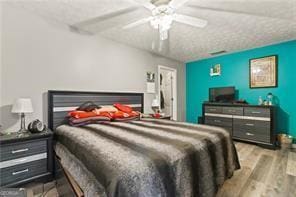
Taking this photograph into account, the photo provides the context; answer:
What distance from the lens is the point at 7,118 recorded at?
2.28 metres

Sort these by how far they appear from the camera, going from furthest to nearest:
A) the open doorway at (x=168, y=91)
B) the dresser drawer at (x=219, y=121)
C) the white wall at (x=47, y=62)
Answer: the open doorway at (x=168, y=91) < the dresser drawer at (x=219, y=121) < the white wall at (x=47, y=62)

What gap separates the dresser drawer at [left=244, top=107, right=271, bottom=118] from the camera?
348 cm

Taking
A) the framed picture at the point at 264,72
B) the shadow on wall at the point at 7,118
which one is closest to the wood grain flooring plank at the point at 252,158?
the framed picture at the point at 264,72

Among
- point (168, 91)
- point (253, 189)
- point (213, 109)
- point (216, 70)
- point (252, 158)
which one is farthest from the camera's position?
point (168, 91)

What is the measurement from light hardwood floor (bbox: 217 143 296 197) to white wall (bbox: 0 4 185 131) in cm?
280

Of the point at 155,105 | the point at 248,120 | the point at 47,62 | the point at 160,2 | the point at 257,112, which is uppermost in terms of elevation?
the point at 160,2

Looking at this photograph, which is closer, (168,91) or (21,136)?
(21,136)

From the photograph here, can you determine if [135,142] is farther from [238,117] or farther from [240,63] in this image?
[240,63]

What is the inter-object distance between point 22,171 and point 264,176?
3.27 metres

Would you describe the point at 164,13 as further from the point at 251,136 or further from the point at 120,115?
the point at 251,136

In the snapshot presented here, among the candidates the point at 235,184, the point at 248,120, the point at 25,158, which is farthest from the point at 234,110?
the point at 25,158

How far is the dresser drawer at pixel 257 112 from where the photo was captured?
11.4 ft

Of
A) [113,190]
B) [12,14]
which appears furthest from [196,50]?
[113,190]

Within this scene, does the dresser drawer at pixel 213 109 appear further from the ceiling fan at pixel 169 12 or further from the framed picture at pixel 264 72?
the ceiling fan at pixel 169 12
